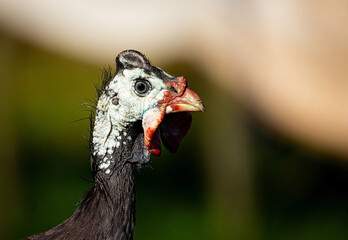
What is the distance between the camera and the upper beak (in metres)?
2.10

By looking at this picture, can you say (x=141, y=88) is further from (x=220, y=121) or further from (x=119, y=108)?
(x=220, y=121)

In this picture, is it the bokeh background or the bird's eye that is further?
the bokeh background

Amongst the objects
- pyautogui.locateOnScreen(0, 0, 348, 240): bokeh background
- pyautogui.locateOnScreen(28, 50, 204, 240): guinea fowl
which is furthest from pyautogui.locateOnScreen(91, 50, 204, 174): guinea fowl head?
pyautogui.locateOnScreen(0, 0, 348, 240): bokeh background

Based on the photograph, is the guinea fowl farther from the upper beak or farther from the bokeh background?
the bokeh background

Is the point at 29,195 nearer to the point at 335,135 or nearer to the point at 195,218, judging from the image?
the point at 195,218

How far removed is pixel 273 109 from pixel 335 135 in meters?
0.46

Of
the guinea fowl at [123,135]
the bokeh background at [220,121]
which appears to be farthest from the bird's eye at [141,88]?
the bokeh background at [220,121]

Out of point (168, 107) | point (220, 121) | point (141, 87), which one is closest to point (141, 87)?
point (141, 87)

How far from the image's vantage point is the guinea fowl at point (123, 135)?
208cm

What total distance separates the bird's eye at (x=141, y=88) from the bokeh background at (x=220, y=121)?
207cm

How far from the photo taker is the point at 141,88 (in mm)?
2080

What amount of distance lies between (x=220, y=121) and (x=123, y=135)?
2.32 metres

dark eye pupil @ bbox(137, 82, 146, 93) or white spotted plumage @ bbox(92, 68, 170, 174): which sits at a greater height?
dark eye pupil @ bbox(137, 82, 146, 93)

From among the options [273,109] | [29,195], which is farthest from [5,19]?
[273,109]
